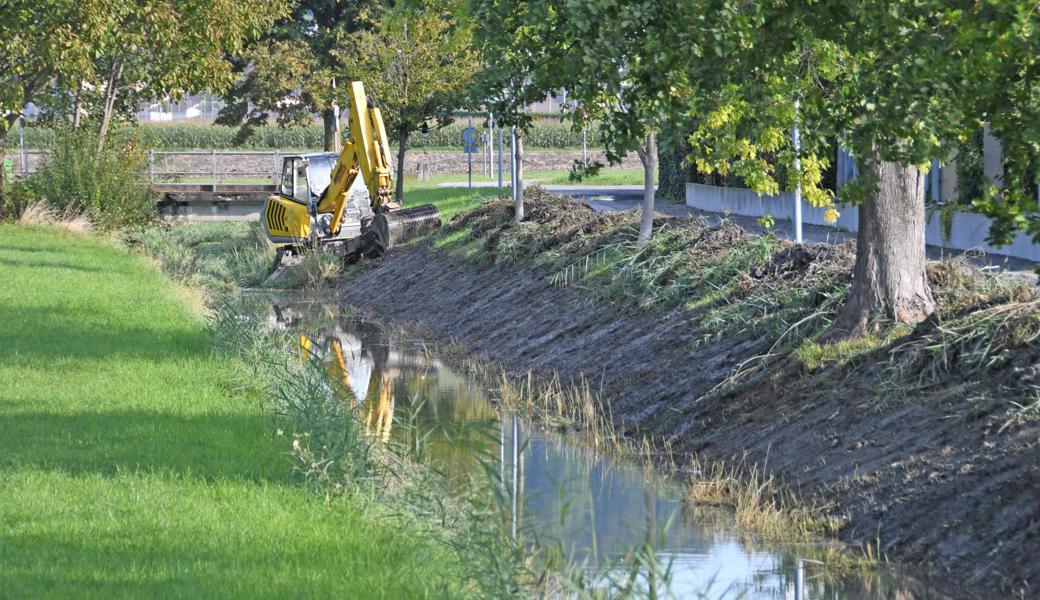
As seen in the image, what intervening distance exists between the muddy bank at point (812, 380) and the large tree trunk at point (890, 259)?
402 millimetres

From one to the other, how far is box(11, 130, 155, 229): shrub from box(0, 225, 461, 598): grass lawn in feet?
67.6

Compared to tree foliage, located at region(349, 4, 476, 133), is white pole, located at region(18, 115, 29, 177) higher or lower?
lower

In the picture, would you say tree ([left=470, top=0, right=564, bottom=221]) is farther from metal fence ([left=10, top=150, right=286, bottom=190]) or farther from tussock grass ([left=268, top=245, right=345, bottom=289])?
metal fence ([left=10, top=150, right=286, bottom=190])

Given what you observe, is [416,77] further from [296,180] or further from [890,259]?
[890,259]

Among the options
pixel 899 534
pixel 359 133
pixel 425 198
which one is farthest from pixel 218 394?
pixel 425 198

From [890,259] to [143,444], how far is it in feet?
23.2

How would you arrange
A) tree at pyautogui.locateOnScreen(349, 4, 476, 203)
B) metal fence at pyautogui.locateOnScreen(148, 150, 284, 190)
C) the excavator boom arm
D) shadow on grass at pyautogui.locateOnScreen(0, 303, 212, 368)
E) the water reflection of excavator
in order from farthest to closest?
metal fence at pyautogui.locateOnScreen(148, 150, 284, 190)
tree at pyautogui.locateOnScreen(349, 4, 476, 203)
the excavator boom arm
the water reflection of excavator
shadow on grass at pyautogui.locateOnScreen(0, 303, 212, 368)

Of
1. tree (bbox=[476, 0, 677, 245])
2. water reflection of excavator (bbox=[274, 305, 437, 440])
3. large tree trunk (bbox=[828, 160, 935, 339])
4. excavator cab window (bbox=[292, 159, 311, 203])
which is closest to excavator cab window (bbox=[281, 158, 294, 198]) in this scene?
excavator cab window (bbox=[292, 159, 311, 203])

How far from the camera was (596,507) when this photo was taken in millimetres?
12180

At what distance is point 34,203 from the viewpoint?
37344 mm

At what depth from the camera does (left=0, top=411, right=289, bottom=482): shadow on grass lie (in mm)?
10516

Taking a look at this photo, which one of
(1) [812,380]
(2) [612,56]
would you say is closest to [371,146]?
(1) [812,380]

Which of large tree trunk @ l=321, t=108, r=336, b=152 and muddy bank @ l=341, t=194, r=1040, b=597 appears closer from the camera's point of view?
muddy bank @ l=341, t=194, r=1040, b=597

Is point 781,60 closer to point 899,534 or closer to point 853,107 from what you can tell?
point 853,107
